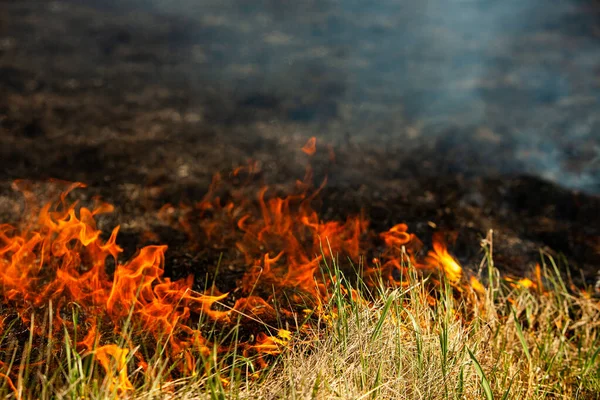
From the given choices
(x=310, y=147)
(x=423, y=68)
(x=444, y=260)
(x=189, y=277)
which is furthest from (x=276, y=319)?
(x=423, y=68)

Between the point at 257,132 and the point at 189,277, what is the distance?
202cm

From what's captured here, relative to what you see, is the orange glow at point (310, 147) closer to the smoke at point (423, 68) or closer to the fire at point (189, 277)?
the smoke at point (423, 68)

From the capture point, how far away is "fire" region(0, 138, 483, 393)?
183 cm

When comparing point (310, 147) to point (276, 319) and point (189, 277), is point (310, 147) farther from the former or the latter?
point (276, 319)

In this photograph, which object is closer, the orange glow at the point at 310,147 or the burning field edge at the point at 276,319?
the burning field edge at the point at 276,319

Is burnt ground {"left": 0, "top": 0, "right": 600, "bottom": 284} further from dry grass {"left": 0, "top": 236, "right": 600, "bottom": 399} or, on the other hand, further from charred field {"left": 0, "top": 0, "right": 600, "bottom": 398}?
dry grass {"left": 0, "top": 236, "right": 600, "bottom": 399}

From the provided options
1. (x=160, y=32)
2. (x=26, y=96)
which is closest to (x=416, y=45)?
(x=160, y=32)

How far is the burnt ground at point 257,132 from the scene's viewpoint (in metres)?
3.08

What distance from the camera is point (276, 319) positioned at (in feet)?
6.54

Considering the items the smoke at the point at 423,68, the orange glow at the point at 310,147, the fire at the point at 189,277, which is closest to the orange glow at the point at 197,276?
the fire at the point at 189,277

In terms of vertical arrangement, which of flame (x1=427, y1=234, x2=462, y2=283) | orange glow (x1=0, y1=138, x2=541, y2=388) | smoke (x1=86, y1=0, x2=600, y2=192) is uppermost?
smoke (x1=86, y1=0, x2=600, y2=192)

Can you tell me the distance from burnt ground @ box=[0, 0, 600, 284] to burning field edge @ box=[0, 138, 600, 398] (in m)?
0.22

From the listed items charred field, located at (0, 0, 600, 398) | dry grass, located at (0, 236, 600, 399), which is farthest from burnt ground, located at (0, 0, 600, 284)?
dry grass, located at (0, 236, 600, 399)

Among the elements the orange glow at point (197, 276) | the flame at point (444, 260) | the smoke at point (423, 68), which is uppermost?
the smoke at point (423, 68)
